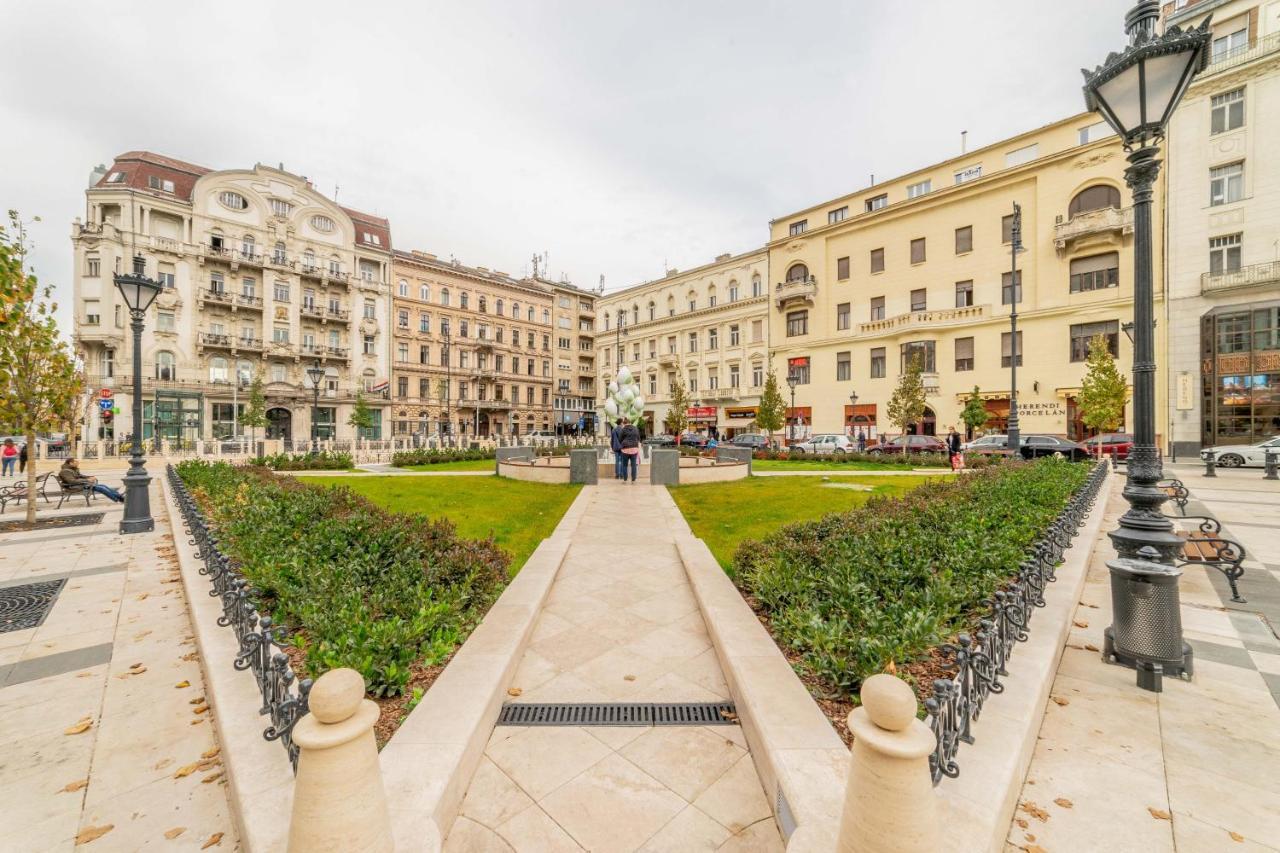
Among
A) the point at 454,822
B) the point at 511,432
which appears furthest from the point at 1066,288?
the point at 511,432

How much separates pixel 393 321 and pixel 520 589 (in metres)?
50.1

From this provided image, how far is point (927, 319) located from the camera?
35.0m

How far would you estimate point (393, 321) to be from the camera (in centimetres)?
4909

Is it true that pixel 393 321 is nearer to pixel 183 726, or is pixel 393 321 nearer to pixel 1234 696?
pixel 183 726

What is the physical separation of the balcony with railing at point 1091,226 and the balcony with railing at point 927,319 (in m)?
4.95

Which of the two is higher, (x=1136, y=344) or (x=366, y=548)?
(x=1136, y=344)

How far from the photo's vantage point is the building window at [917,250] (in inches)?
1422

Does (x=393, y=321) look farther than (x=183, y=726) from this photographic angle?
Yes

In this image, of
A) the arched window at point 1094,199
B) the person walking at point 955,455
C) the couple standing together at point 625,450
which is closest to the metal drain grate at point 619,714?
the couple standing together at point 625,450

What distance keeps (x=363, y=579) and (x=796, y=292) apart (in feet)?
135

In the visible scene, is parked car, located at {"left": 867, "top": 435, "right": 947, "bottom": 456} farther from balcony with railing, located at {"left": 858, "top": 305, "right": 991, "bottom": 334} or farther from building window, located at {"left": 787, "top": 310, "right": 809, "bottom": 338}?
building window, located at {"left": 787, "top": 310, "right": 809, "bottom": 338}

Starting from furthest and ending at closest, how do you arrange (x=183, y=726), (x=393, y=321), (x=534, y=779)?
1. (x=393, y=321)
2. (x=183, y=726)
3. (x=534, y=779)

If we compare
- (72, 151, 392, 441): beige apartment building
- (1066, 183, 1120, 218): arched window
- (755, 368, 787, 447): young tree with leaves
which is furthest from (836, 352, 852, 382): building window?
(72, 151, 392, 441): beige apartment building

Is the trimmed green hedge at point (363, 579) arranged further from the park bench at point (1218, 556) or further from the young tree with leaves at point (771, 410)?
the young tree with leaves at point (771, 410)
